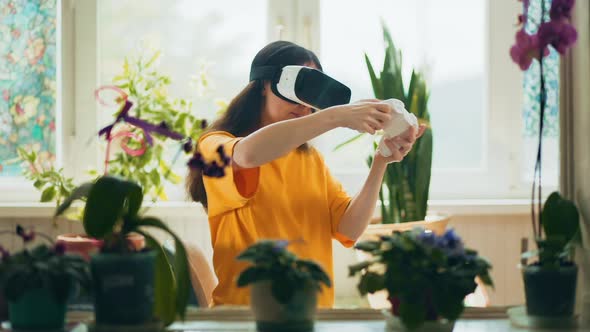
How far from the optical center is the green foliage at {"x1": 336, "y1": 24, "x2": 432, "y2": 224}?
2.29 m

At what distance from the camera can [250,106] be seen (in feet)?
5.36

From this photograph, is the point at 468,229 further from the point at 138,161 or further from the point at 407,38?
the point at 138,161

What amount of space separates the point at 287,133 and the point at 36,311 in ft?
2.03

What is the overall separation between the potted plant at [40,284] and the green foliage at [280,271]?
0.19 meters

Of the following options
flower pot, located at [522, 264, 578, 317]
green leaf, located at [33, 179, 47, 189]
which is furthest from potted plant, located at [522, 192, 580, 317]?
green leaf, located at [33, 179, 47, 189]

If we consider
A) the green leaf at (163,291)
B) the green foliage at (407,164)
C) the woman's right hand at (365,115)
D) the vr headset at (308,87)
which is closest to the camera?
the green leaf at (163,291)

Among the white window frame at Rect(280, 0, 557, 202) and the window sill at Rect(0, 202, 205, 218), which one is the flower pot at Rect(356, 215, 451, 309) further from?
the window sill at Rect(0, 202, 205, 218)

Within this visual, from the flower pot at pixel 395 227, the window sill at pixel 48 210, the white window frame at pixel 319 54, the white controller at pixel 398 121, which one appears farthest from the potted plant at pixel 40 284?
the white window frame at pixel 319 54

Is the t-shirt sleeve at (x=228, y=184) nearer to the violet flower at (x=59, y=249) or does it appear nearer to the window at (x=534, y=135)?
the violet flower at (x=59, y=249)

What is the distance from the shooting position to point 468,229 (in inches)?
98.8

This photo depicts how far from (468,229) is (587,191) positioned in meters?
1.36

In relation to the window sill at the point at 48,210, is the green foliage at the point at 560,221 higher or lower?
higher

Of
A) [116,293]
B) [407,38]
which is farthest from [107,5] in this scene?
[116,293]

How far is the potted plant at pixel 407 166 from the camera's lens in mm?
2285
